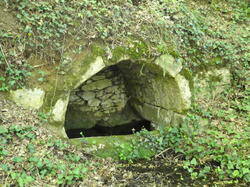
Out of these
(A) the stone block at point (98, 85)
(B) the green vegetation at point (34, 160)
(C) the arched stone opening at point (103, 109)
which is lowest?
(B) the green vegetation at point (34, 160)

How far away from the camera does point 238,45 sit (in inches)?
222

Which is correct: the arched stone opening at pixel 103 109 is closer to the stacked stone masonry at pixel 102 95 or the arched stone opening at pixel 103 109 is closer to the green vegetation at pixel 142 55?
the stacked stone masonry at pixel 102 95

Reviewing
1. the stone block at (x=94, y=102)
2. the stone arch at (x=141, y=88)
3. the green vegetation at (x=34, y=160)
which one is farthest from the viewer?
the stone block at (x=94, y=102)

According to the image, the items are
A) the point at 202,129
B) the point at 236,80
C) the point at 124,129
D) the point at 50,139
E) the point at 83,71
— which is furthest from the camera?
the point at 124,129

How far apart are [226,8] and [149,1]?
109 inches

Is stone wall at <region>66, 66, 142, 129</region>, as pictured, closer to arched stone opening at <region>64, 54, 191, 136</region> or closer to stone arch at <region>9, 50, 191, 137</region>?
arched stone opening at <region>64, 54, 191, 136</region>

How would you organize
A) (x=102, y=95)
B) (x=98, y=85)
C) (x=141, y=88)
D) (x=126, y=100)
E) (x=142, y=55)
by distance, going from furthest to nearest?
(x=126, y=100) → (x=102, y=95) → (x=98, y=85) → (x=141, y=88) → (x=142, y=55)

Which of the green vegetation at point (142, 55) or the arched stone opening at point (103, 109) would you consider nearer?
the green vegetation at point (142, 55)

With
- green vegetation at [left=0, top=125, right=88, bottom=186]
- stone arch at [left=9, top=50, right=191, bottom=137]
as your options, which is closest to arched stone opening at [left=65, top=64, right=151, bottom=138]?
stone arch at [left=9, top=50, right=191, bottom=137]

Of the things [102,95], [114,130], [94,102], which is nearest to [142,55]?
[102,95]

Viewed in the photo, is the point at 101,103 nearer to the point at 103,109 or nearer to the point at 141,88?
the point at 103,109

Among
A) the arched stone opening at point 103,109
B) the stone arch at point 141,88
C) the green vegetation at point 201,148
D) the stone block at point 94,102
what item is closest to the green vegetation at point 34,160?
the stone arch at point 141,88

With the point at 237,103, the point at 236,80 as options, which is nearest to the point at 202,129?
the point at 237,103

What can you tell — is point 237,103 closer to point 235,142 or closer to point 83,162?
point 235,142
